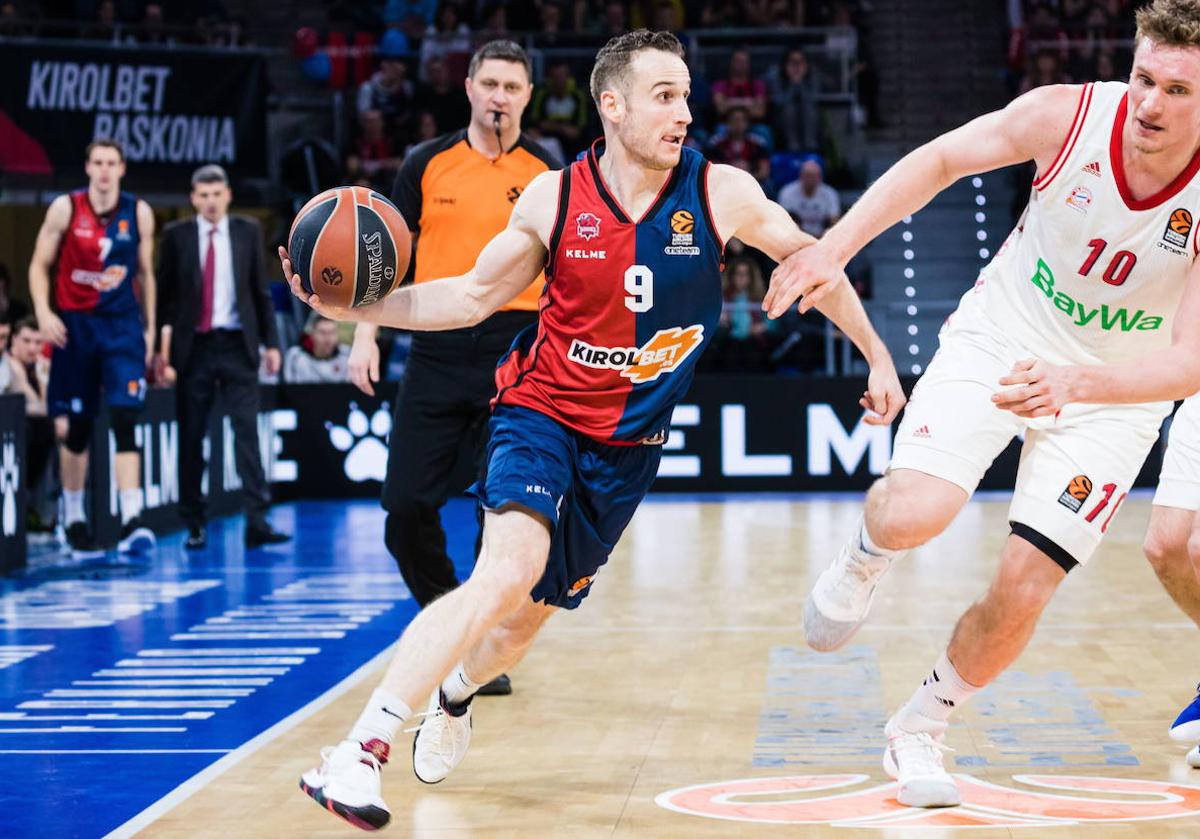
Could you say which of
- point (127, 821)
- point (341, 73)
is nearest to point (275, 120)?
point (341, 73)

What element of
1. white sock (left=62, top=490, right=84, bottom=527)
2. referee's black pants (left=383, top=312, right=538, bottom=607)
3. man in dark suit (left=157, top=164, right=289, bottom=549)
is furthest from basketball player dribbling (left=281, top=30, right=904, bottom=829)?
man in dark suit (left=157, top=164, right=289, bottom=549)

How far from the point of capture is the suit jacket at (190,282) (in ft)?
33.4

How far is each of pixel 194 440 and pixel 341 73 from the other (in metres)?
8.17

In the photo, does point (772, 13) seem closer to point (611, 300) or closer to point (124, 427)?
point (124, 427)

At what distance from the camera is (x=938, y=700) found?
4.50 m

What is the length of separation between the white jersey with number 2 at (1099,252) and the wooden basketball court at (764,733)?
123 cm

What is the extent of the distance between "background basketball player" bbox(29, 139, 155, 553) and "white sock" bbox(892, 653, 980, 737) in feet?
20.8

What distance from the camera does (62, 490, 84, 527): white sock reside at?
32.4 feet

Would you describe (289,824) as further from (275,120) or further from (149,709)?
(275,120)

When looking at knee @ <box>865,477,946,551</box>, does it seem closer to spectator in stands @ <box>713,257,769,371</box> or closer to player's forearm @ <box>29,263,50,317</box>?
player's forearm @ <box>29,263,50,317</box>

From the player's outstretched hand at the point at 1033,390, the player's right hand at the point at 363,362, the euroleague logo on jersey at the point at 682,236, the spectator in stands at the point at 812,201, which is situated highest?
the spectator in stands at the point at 812,201

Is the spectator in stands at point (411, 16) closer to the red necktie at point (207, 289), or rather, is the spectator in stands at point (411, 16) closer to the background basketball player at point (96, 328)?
the red necktie at point (207, 289)

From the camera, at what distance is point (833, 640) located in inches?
183

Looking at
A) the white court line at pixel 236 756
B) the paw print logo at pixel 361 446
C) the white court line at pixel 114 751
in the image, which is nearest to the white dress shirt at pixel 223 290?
the paw print logo at pixel 361 446
